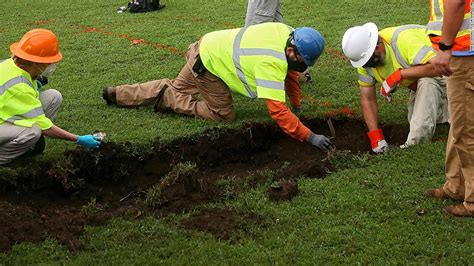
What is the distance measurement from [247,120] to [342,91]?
1487mm

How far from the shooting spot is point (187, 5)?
46.2 feet

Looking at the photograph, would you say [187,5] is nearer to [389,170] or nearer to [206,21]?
[206,21]

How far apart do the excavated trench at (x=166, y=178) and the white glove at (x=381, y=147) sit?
0.87ft

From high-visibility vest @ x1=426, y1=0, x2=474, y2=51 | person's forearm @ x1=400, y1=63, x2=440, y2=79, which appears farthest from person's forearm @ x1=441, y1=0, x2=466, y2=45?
person's forearm @ x1=400, y1=63, x2=440, y2=79

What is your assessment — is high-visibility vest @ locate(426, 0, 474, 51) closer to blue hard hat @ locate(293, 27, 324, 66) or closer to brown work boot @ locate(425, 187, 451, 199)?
brown work boot @ locate(425, 187, 451, 199)

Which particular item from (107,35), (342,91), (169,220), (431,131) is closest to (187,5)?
(107,35)

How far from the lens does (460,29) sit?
4344 millimetres

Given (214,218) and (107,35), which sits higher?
(214,218)

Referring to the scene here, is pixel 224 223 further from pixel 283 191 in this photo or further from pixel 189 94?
pixel 189 94

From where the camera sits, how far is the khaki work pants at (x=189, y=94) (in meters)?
7.18

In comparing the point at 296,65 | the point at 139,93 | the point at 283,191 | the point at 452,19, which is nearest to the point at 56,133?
the point at 139,93

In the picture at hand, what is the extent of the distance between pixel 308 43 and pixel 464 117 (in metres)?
2.09

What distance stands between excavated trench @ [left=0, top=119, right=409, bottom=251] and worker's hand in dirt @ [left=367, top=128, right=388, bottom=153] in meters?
0.21

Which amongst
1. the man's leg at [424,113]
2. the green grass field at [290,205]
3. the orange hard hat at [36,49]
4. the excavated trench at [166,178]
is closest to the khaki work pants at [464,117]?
the green grass field at [290,205]
